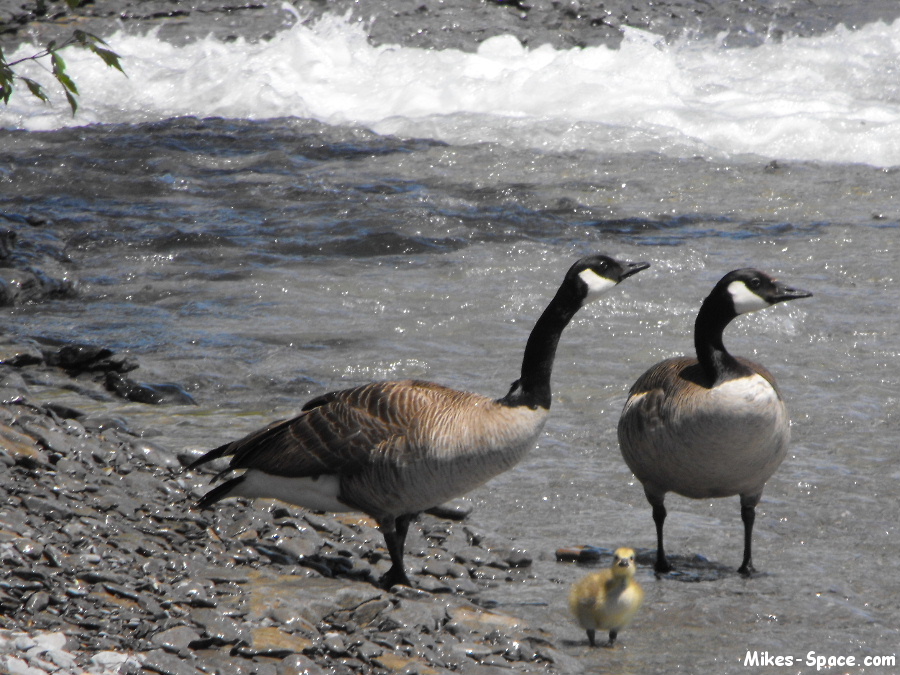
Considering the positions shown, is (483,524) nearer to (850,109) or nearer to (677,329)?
(677,329)

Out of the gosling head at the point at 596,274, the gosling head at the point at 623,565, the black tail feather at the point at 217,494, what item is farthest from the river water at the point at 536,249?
the gosling head at the point at 596,274

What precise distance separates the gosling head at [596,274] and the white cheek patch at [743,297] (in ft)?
2.19

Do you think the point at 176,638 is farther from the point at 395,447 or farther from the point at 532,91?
the point at 532,91

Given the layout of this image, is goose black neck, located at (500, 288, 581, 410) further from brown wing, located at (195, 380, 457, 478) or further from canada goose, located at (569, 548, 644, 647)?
canada goose, located at (569, 548, 644, 647)

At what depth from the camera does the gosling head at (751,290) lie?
6.20m

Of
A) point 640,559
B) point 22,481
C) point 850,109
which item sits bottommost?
point 640,559

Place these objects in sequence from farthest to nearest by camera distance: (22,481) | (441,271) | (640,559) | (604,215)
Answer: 1. (604,215)
2. (441,271)
3. (640,559)
4. (22,481)

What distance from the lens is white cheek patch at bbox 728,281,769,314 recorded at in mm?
6211

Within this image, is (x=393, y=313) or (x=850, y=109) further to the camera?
(x=850, y=109)

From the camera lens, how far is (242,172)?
15828mm

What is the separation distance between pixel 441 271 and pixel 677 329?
112 inches

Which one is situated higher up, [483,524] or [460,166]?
A: [460,166]

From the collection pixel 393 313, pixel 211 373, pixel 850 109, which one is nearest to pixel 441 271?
pixel 393 313

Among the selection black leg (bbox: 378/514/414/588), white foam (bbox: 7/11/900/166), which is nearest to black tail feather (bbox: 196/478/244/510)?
black leg (bbox: 378/514/414/588)
